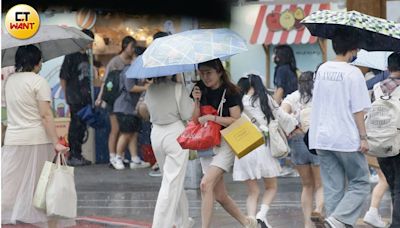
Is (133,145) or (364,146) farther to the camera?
(133,145)

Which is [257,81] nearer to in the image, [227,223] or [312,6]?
[227,223]

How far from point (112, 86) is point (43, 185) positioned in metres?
5.89

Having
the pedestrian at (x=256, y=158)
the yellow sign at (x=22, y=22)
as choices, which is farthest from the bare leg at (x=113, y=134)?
the pedestrian at (x=256, y=158)

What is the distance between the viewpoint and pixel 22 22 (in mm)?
11227

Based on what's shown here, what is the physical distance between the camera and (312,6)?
14.7 metres

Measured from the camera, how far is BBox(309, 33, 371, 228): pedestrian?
→ 8.10 m

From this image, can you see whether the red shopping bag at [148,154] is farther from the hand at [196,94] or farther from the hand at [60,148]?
the hand at [196,94]

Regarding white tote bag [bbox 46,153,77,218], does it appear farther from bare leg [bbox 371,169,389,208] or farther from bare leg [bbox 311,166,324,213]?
bare leg [bbox 371,169,389,208]

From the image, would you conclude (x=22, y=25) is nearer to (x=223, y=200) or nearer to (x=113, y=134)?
(x=223, y=200)

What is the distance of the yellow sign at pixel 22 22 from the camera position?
10469 mm

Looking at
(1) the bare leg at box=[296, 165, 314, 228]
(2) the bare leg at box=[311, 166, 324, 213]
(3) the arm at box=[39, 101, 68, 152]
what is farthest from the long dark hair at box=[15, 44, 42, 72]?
(2) the bare leg at box=[311, 166, 324, 213]

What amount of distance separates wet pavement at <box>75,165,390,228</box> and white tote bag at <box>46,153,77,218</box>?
1.57 metres

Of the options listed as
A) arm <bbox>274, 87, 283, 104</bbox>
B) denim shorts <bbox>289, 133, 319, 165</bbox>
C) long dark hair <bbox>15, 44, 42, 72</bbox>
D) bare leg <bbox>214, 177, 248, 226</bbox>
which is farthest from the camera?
arm <bbox>274, 87, 283, 104</bbox>

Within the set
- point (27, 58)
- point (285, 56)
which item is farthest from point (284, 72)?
point (27, 58)
